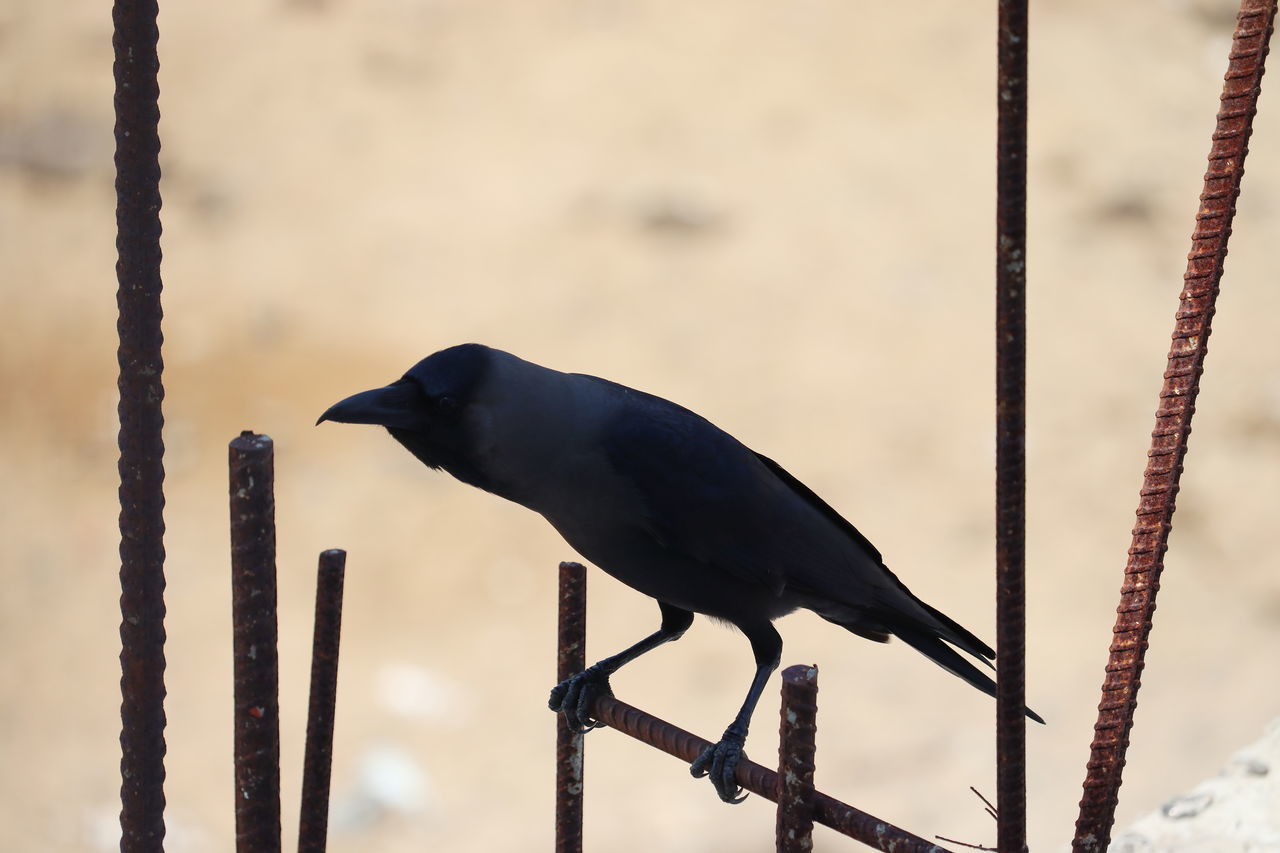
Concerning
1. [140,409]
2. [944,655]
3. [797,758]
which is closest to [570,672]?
[944,655]

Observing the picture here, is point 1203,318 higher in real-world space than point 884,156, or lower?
lower

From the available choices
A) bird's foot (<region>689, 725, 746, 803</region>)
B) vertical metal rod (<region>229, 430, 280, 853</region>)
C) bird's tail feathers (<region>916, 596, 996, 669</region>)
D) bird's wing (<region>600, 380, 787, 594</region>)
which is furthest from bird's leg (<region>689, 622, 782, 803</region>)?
vertical metal rod (<region>229, 430, 280, 853</region>)

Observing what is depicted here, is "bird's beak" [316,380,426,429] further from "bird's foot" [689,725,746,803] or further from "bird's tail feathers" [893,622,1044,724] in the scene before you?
"bird's tail feathers" [893,622,1044,724]

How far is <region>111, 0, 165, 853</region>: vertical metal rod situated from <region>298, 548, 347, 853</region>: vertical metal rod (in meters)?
0.35

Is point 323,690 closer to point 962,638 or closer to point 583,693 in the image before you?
point 583,693

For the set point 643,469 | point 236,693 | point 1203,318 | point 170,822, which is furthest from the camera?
point 170,822

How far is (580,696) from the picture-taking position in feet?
7.88

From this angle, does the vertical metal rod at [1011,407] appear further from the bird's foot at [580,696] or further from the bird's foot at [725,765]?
the bird's foot at [580,696]

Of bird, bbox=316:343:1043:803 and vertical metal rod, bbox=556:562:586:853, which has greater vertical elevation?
bird, bbox=316:343:1043:803

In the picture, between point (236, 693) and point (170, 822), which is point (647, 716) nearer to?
point (236, 693)

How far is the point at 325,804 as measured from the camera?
2039 millimetres

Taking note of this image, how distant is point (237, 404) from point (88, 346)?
93cm

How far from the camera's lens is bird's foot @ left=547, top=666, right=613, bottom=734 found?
7.69 feet

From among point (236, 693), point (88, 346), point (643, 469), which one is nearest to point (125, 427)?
point (236, 693)
